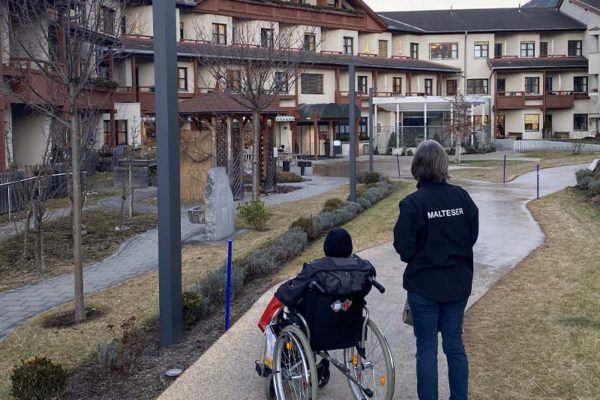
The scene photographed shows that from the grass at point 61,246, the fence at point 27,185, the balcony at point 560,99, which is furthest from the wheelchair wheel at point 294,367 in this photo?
the balcony at point 560,99

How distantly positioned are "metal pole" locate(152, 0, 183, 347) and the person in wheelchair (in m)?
2.22

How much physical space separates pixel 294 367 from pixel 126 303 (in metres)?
5.14

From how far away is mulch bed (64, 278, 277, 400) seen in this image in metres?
6.48

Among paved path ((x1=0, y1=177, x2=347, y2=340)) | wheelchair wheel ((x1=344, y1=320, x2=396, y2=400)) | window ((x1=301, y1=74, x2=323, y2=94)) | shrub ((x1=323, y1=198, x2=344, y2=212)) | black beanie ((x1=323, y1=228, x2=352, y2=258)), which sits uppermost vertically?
window ((x1=301, y1=74, x2=323, y2=94))

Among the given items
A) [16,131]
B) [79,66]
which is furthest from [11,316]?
[16,131]

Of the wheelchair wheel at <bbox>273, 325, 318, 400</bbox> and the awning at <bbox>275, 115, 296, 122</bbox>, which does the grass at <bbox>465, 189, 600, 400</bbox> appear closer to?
the wheelchair wheel at <bbox>273, 325, 318, 400</bbox>

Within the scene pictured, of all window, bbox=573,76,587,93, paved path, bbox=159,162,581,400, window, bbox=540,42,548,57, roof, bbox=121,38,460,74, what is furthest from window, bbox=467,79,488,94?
paved path, bbox=159,162,581,400

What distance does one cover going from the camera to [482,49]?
6212cm

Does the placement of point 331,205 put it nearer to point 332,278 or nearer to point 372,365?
point 372,365

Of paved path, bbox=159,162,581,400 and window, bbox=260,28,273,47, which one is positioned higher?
window, bbox=260,28,273,47

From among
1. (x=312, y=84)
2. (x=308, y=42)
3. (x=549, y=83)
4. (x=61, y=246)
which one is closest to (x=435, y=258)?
(x=61, y=246)

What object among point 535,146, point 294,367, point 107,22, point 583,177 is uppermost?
point 107,22

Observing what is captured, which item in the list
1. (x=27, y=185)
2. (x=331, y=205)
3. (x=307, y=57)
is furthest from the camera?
(x=307, y=57)

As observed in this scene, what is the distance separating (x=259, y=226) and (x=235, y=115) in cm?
816
